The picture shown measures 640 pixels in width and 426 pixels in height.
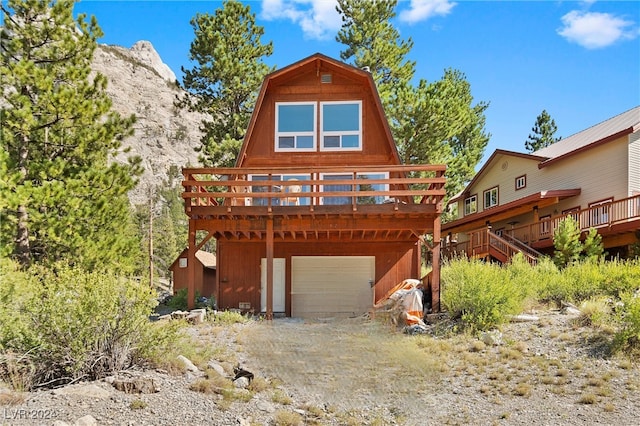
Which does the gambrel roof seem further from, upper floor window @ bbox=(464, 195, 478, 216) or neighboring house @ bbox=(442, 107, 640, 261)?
upper floor window @ bbox=(464, 195, 478, 216)

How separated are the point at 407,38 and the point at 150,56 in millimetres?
109101

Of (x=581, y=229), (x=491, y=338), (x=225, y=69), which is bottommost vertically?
(x=491, y=338)

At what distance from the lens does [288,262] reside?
15266 millimetres

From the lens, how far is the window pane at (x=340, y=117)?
1584 centimetres

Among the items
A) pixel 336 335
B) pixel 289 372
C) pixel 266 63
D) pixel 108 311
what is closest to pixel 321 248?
pixel 336 335

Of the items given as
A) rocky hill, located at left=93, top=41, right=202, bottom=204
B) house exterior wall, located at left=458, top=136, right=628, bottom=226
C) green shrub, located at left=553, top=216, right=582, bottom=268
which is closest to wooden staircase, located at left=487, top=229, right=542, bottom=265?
green shrub, located at left=553, top=216, right=582, bottom=268

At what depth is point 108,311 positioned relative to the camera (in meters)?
7.25

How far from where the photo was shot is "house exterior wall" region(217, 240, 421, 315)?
590 inches

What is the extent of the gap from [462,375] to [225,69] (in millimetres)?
21755

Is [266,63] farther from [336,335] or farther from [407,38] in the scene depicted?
[336,335]

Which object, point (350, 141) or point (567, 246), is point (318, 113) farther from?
point (567, 246)

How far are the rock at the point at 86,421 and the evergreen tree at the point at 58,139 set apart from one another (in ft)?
33.1

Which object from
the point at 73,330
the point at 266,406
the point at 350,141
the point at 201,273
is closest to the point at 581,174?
the point at 350,141

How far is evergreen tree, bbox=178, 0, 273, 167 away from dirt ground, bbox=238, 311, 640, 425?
1763 centimetres
